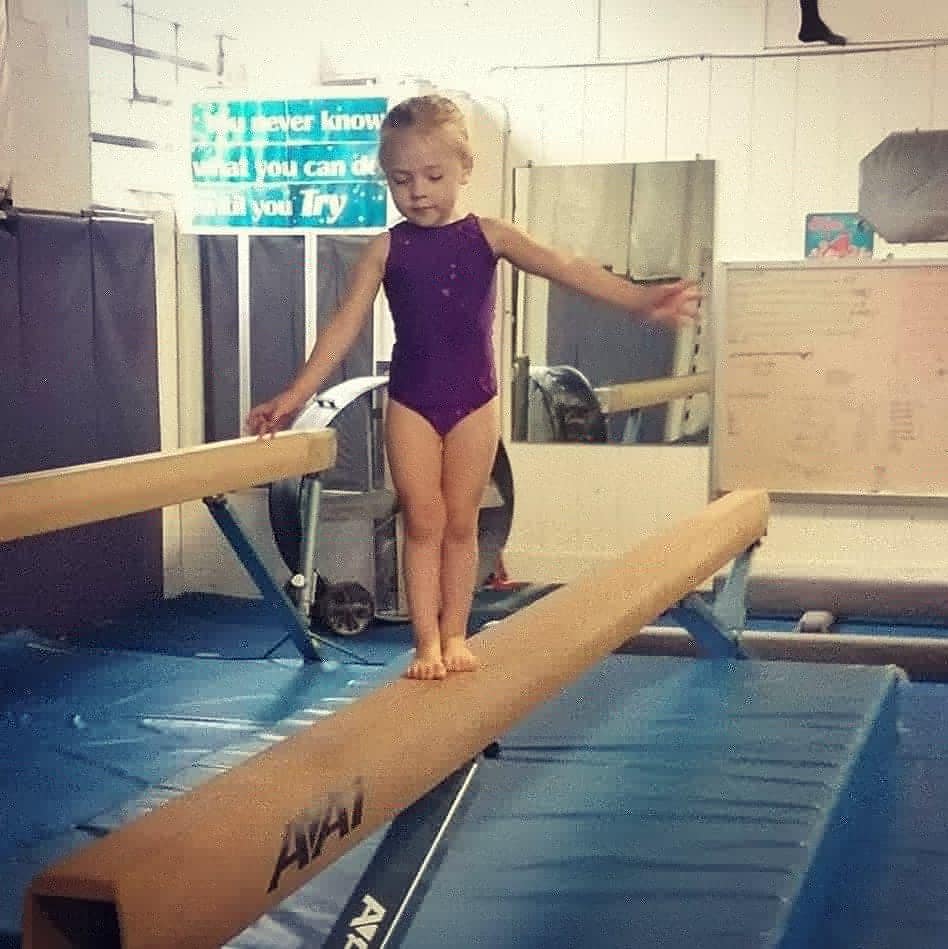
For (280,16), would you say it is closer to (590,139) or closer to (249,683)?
(590,139)

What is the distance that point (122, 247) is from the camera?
6.55 m

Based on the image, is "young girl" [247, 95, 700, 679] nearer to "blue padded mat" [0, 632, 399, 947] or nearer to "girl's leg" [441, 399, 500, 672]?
"girl's leg" [441, 399, 500, 672]

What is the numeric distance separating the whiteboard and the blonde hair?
14.4 feet

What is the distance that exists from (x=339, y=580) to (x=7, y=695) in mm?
2117

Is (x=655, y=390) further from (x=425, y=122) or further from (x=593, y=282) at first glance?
(x=425, y=122)

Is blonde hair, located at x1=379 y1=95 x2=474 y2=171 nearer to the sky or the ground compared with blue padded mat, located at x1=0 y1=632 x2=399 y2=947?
nearer to the sky

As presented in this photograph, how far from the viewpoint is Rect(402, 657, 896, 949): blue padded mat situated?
108 inches

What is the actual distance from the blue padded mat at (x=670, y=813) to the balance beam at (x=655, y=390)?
2.42 m

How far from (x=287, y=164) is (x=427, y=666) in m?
4.38

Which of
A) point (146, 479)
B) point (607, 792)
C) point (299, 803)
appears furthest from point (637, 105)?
point (299, 803)

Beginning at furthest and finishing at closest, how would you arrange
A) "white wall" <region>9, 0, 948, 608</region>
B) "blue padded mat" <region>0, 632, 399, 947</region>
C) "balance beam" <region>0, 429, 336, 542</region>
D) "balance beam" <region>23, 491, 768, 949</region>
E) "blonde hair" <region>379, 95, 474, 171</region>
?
"white wall" <region>9, 0, 948, 608</region>
"balance beam" <region>0, 429, 336, 542</region>
"blue padded mat" <region>0, 632, 399, 947</region>
"blonde hair" <region>379, 95, 474, 171</region>
"balance beam" <region>23, 491, 768, 949</region>

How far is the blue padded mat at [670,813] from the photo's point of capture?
275 cm

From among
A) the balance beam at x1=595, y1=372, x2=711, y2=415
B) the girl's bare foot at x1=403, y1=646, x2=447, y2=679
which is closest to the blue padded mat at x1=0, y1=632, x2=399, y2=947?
the girl's bare foot at x1=403, y1=646, x2=447, y2=679

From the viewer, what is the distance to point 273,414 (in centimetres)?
269
